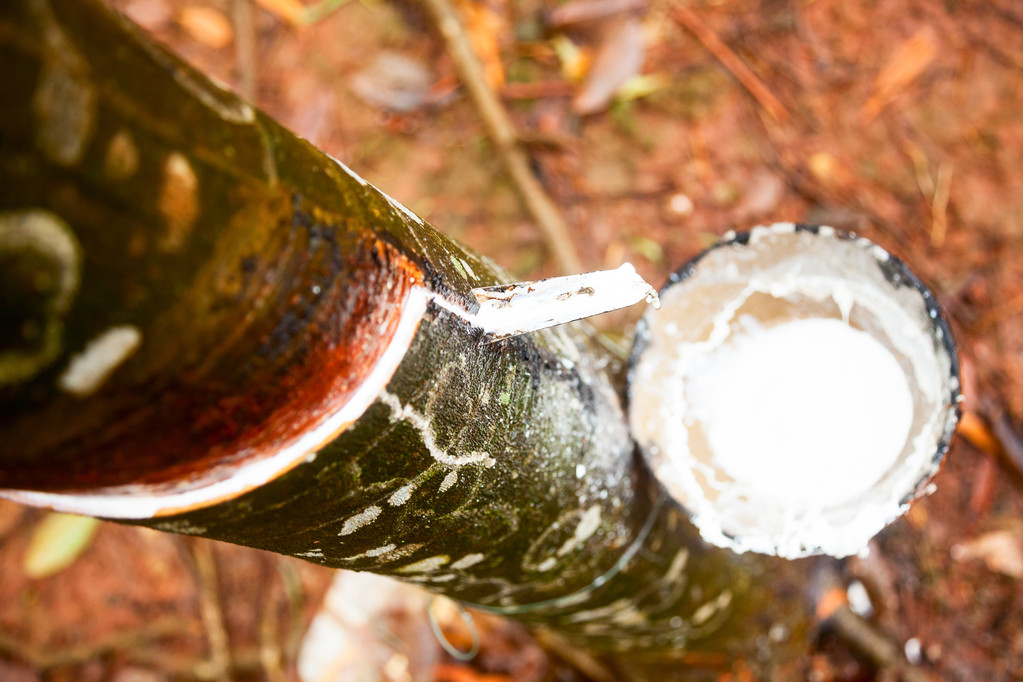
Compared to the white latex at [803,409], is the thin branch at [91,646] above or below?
below

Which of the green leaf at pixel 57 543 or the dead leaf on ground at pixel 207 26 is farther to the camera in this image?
the dead leaf on ground at pixel 207 26

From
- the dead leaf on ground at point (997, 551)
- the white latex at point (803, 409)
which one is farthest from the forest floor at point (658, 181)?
the white latex at point (803, 409)

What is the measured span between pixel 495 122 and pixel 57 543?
2.34m

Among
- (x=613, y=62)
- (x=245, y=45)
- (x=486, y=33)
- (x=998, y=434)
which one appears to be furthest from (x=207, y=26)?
(x=998, y=434)

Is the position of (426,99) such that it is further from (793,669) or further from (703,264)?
(793,669)

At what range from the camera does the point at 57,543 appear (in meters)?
2.56

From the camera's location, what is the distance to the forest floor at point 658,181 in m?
2.15

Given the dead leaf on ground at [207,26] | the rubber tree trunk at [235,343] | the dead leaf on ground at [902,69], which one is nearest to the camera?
the rubber tree trunk at [235,343]

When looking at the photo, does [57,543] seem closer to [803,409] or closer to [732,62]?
[803,409]

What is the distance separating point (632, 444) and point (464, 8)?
2147 millimetres

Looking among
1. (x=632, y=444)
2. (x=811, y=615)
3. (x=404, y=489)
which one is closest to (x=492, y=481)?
(x=404, y=489)

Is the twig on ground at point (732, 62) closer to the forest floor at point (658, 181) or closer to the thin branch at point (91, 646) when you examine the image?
the forest floor at point (658, 181)

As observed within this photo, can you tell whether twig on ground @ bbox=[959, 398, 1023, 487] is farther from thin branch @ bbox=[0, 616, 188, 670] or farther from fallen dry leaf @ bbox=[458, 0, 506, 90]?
thin branch @ bbox=[0, 616, 188, 670]

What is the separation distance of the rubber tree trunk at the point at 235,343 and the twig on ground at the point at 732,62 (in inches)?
75.1
